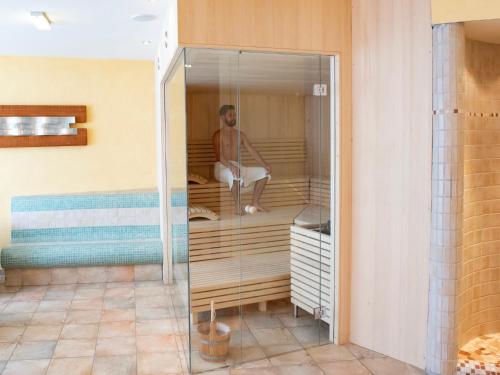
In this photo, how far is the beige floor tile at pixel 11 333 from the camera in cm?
413

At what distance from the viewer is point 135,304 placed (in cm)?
498

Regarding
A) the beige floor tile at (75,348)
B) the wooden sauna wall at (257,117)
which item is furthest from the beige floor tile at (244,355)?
the wooden sauna wall at (257,117)

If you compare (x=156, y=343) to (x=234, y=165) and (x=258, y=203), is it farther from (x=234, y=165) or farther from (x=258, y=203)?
(x=234, y=165)

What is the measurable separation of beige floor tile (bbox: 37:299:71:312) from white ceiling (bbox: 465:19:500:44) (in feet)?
13.1

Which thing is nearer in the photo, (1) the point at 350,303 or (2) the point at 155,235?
(1) the point at 350,303

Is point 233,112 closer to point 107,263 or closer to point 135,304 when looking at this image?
point 135,304

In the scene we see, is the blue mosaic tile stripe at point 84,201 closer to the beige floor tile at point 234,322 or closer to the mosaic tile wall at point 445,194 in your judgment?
the beige floor tile at point 234,322

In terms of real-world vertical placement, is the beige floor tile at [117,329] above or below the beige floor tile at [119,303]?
below

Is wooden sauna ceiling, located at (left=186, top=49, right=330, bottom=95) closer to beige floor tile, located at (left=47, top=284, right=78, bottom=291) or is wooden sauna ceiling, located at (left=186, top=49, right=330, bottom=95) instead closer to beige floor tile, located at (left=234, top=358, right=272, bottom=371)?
beige floor tile, located at (left=234, top=358, right=272, bottom=371)

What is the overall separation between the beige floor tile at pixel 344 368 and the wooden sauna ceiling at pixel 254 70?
6.00 ft

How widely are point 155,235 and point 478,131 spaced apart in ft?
12.4

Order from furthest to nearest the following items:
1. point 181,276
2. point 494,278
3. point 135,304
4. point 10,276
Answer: point 10,276 < point 135,304 < point 181,276 < point 494,278

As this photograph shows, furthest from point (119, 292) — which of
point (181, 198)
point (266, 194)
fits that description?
point (266, 194)

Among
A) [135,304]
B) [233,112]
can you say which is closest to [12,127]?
[135,304]
